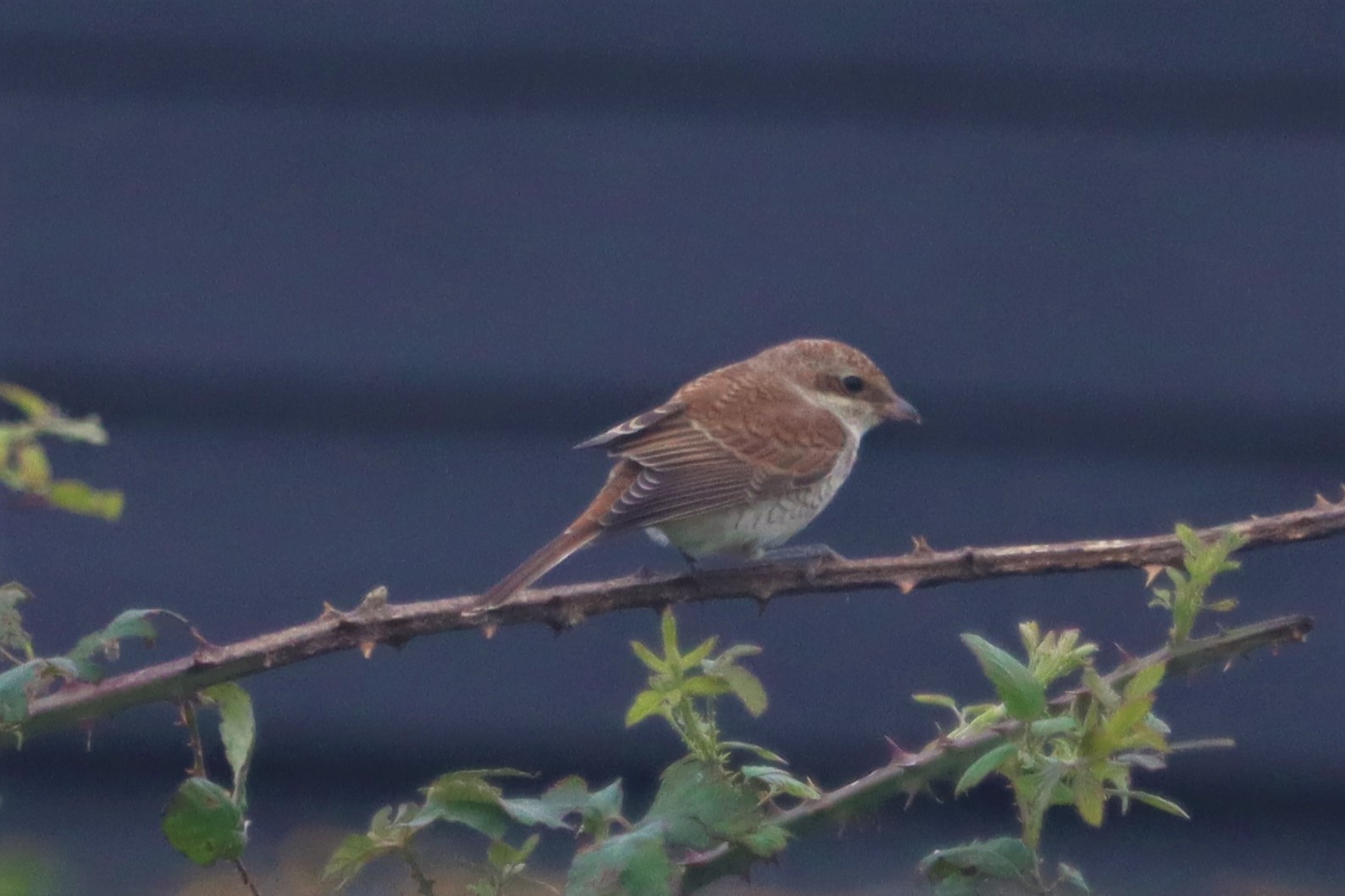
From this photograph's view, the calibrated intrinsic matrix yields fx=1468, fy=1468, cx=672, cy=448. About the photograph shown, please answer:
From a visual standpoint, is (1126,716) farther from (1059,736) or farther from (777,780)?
(777,780)

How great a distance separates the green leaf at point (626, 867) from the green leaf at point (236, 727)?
1.25 feet

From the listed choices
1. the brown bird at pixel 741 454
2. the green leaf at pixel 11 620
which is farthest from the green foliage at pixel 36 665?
the brown bird at pixel 741 454

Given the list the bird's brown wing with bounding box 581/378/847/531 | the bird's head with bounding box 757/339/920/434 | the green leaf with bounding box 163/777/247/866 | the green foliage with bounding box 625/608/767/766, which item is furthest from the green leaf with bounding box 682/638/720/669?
the bird's head with bounding box 757/339/920/434

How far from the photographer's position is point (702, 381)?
4035 millimetres

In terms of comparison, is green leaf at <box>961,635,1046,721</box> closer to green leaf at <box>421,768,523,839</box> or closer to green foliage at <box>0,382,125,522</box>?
green leaf at <box>421,768,523,839</box>

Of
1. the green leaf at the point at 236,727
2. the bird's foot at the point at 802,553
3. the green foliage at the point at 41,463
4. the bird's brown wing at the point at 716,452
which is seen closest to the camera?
the green foliage at the point at 41,463

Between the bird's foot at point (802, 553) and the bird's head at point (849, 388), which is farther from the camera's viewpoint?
the bird's head at point (849, 388)

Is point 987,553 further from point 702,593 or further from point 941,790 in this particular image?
point 941,790

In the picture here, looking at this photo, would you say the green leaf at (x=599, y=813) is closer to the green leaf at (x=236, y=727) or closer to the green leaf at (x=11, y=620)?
the green leaf at (x=236, y=727)

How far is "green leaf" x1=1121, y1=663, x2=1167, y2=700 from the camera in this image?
1.47 m

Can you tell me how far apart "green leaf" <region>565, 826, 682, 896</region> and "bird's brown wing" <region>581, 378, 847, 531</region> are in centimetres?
161

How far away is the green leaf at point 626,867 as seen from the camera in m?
1.42

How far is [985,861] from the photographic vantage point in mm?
1542

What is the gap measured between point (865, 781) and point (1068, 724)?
0.28 m
